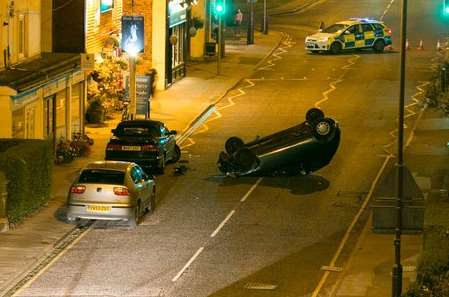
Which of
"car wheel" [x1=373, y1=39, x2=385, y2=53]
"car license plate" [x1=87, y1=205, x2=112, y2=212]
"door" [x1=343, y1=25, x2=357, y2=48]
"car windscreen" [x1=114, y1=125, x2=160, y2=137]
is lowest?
"car license plate" [x1=87, y1=205, x2=112, y2=212]

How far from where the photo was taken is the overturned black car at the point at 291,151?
112ft

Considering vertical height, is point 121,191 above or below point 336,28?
below

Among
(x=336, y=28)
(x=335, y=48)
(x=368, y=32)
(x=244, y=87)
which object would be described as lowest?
(x=244, y=87)

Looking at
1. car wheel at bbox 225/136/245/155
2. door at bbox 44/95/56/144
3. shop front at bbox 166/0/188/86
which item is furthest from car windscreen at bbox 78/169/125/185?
shop front at bbox 166/0/188/86

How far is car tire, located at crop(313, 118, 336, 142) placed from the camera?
33938 mm

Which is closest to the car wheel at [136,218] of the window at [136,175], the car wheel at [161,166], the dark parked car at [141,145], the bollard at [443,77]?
the window at [136,175]

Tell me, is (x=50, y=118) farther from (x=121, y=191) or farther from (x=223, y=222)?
(x=121, y=191)

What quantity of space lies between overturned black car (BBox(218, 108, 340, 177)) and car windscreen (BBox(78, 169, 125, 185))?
6.27m

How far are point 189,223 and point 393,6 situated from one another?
179ft

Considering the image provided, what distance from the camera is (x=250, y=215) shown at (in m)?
30.3

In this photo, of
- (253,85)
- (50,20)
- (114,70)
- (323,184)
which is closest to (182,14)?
(253,85)

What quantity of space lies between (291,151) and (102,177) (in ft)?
24.4

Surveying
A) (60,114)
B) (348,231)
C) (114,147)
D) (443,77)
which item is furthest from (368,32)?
(348,231)

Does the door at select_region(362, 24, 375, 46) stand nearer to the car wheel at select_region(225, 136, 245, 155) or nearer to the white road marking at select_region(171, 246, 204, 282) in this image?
the car wheel at select_region(225, 136, 245, 155)
